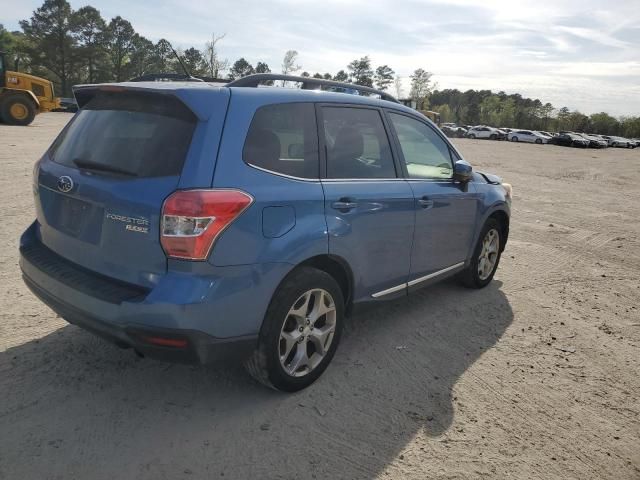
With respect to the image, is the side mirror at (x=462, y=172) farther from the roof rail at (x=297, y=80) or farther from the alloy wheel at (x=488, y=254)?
the alloy wheel at (x=488, y=254)

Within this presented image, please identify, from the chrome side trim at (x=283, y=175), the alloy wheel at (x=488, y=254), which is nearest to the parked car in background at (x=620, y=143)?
the alloy wheel at (x=488, y=254)

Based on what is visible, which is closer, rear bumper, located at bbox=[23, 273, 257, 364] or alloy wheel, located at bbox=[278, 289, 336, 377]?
rear bumper, located at bbox=[23, 273, 257, 364]

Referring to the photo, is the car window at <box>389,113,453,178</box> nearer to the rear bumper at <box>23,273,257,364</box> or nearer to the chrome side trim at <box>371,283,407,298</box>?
the chrome side trim at <box>371,283,407,298</box>

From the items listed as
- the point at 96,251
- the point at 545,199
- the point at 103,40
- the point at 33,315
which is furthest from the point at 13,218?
the point at 103,40

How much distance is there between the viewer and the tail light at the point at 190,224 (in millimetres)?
2367


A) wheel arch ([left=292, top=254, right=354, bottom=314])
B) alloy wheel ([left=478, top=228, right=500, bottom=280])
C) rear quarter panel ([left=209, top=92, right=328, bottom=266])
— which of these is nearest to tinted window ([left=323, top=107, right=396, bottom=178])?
rear quarter panel ([left=209, top=92, right=328, bottom=266])

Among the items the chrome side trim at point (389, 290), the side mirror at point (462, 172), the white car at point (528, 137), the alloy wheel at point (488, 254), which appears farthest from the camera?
the white car at point (528, 137)

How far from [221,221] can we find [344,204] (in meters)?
0.92

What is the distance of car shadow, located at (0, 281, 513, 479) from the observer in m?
2.41

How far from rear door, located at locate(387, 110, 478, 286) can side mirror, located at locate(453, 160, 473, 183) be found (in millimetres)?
51

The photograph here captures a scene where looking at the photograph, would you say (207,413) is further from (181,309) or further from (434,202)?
(434,202)

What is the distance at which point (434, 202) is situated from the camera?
12.9ft

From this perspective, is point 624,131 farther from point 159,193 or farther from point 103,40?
point 159,193

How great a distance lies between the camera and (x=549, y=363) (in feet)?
12.1
